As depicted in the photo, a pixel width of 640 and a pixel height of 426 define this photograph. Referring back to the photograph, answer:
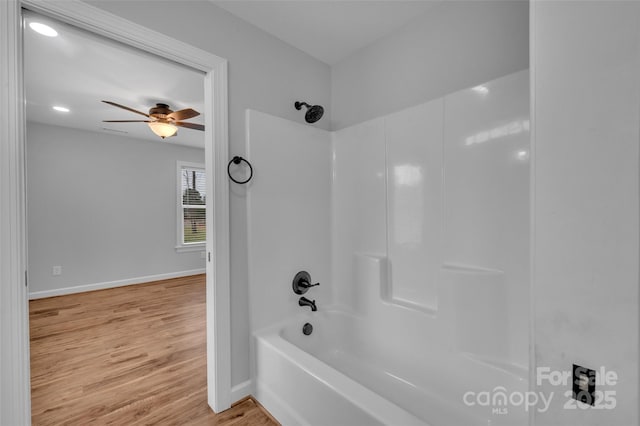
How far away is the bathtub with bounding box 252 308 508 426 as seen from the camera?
4.04ft

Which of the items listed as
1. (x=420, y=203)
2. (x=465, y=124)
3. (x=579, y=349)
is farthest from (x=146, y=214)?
(x=579, y=349)

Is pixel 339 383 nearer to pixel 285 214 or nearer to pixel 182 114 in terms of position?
pixel 285 214

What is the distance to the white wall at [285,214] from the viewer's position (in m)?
1.91

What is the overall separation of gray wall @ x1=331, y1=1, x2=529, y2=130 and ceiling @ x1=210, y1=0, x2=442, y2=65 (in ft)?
0.32

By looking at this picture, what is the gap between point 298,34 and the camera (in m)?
2.06

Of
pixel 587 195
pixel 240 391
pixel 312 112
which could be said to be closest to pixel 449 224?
pixel 587 195

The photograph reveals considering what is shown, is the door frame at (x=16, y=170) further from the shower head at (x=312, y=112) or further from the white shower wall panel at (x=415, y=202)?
the white shower wall panel at (x=415, y=202)

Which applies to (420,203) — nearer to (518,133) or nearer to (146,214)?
(518,133)

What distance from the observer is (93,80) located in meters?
2.72

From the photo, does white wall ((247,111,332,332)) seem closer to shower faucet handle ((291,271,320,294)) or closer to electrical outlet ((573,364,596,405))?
shower faucet handle ((291,271,320,294))

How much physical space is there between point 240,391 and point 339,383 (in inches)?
34.2

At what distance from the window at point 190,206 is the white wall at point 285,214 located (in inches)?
158

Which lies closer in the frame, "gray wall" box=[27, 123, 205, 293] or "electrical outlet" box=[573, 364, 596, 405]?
"electrical outlet" box=[573, 364, 596, 405]

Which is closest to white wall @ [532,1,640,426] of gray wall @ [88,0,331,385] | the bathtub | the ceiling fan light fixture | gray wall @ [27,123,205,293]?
the bathtub
